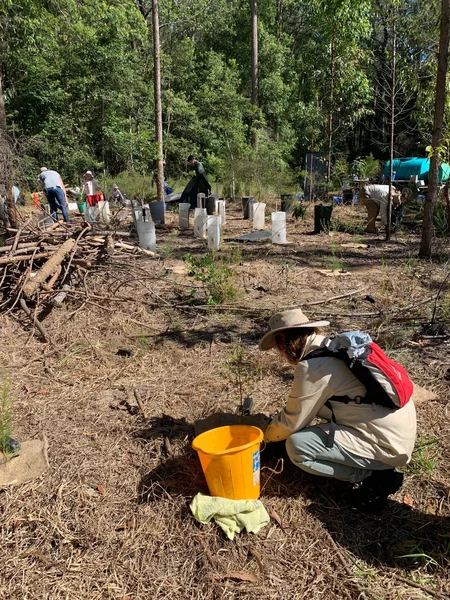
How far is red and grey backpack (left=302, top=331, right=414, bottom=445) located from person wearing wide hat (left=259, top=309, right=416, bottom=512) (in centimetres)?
3

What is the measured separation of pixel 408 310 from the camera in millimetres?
4824

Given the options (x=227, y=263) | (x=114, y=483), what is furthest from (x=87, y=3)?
(x=114, y=483)

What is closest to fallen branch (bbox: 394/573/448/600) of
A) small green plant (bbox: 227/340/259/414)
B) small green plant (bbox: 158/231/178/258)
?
small green plant (bbox: 227/340/259/414)

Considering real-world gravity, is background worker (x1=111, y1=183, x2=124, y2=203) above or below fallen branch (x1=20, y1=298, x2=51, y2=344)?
above

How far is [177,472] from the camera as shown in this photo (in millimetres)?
2658

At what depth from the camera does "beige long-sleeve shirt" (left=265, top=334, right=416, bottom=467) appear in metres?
2.20

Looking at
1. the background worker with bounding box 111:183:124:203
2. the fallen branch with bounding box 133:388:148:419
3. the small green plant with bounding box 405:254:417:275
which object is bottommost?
the fallen branch with bounding box 133:388:148:419

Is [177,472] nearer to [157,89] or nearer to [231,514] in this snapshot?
[231,514]

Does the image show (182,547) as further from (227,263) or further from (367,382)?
(227,263)

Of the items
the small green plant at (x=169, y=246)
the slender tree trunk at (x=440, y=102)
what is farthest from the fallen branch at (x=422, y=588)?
the small green plant at (x=169, y=246)

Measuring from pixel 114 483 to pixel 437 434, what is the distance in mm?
1913

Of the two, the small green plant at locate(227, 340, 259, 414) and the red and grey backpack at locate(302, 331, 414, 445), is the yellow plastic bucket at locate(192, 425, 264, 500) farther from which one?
the small green plant at locate(227, 340, 259, 414)

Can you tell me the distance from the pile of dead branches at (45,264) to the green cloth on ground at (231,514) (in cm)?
259

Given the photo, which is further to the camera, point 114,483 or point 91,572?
point 114,483
